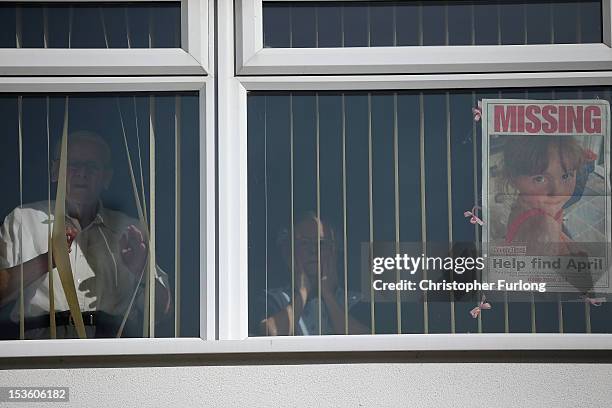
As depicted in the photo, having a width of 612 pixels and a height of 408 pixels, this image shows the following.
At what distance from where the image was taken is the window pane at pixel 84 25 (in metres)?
4.03

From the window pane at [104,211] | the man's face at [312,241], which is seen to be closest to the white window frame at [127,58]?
the window pane at [104,211]

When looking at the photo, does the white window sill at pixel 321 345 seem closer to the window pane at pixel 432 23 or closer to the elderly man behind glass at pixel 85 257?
the elderly man behind glass at pixel 85 257

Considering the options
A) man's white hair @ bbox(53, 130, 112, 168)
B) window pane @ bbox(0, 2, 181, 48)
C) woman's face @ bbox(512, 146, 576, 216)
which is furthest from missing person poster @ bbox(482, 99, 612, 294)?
man's white hair @ bbox(53, 130, 112, 168)

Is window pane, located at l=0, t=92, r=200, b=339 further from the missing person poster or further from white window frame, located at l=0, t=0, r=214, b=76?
the missing person poster

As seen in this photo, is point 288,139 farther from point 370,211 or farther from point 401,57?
point 401,57

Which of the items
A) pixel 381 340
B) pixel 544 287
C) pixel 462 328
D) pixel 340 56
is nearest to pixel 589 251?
pixel 544 287

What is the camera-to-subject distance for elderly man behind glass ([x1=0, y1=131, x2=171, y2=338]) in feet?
13.0

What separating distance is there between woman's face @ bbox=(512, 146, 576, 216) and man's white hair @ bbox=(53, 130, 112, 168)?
5.80ft

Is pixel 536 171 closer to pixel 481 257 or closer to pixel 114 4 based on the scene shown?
pixel 481 257

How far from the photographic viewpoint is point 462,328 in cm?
395

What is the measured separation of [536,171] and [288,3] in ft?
4.29

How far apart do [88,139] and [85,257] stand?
0.51 m

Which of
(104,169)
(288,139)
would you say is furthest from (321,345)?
(104,169)

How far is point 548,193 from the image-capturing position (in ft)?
13.1
